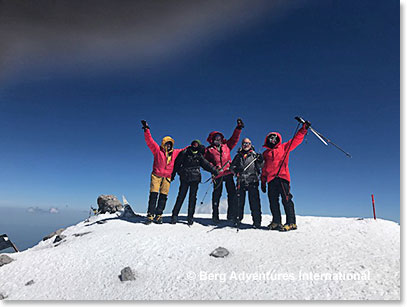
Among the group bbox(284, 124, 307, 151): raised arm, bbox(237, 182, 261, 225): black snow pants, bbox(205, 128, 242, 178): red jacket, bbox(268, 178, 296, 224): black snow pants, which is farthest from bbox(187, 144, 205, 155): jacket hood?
bbox(284, 124, 307, 151): raised arm

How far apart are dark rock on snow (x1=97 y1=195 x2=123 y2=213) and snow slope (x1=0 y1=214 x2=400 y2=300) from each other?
4.59m

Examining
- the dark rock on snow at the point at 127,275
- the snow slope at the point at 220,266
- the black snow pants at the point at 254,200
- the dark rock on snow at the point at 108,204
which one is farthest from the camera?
the dark rock on snow at the point at 108,204

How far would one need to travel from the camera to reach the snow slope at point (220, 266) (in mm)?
3723

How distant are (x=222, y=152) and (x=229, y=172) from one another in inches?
31.7

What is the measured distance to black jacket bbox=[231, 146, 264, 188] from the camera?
727 centimetres

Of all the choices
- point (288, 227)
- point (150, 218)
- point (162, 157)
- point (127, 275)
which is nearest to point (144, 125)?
point (162, 157)

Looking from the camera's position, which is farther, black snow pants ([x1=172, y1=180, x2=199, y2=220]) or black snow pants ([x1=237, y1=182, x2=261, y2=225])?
black snow pants ([x1=172, y1=180, x2=199, y2=220])

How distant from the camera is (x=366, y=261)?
434 cm

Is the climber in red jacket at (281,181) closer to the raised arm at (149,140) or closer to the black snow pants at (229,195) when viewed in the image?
the black snow pants at (229,195)

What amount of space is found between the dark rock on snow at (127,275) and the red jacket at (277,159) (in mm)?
4460

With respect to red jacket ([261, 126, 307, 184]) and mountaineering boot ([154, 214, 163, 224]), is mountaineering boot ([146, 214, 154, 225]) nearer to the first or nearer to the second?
mountaineering boot ([154, 214, 163, 224])

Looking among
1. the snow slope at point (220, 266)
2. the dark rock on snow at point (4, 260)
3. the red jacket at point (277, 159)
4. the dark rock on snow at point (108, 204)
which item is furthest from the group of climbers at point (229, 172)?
the dark rock on snow at point (108, 204)

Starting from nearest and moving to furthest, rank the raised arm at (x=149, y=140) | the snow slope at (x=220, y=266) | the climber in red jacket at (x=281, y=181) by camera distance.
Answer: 1. the snow slope at (x=220, y=266)
2. the climber in red jacket at (x=281, y=181)
3. the raised arm at (x=149, y=140)

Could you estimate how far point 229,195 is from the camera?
832 centimetres
